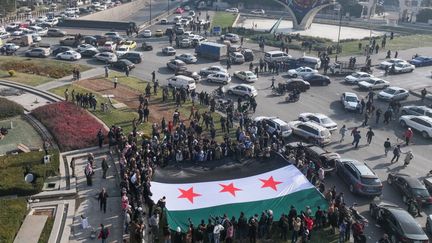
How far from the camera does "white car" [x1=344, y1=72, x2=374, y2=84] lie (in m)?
53.6

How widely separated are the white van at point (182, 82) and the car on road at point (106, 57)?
12029 mm

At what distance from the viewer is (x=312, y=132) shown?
3647 centimetres

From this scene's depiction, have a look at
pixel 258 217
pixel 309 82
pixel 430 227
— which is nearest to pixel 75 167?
pixel 258 217

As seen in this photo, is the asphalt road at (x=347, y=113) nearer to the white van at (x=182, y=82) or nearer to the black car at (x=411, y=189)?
the black car at (x=411, y=189)

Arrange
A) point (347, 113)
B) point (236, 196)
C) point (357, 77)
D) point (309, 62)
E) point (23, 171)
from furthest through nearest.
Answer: point (309, 62) → point (357, 77) → point (347, 113) → point (23, 171) → point (236, 196)

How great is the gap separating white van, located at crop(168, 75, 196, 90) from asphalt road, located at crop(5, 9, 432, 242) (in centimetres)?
174

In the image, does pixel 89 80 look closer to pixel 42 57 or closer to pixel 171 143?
pixel 42 57

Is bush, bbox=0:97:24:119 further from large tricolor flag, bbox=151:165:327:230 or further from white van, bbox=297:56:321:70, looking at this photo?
white van, bbox=297:56:321:70

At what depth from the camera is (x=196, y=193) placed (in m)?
25.6

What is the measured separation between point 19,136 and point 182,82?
18.2m

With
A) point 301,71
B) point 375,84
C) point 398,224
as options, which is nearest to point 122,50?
point 301,71

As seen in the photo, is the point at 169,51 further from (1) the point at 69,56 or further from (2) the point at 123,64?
(1) the point at 69,56

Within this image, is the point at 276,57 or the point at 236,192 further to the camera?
the point at 276,57

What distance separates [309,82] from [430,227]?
29.2 meters
